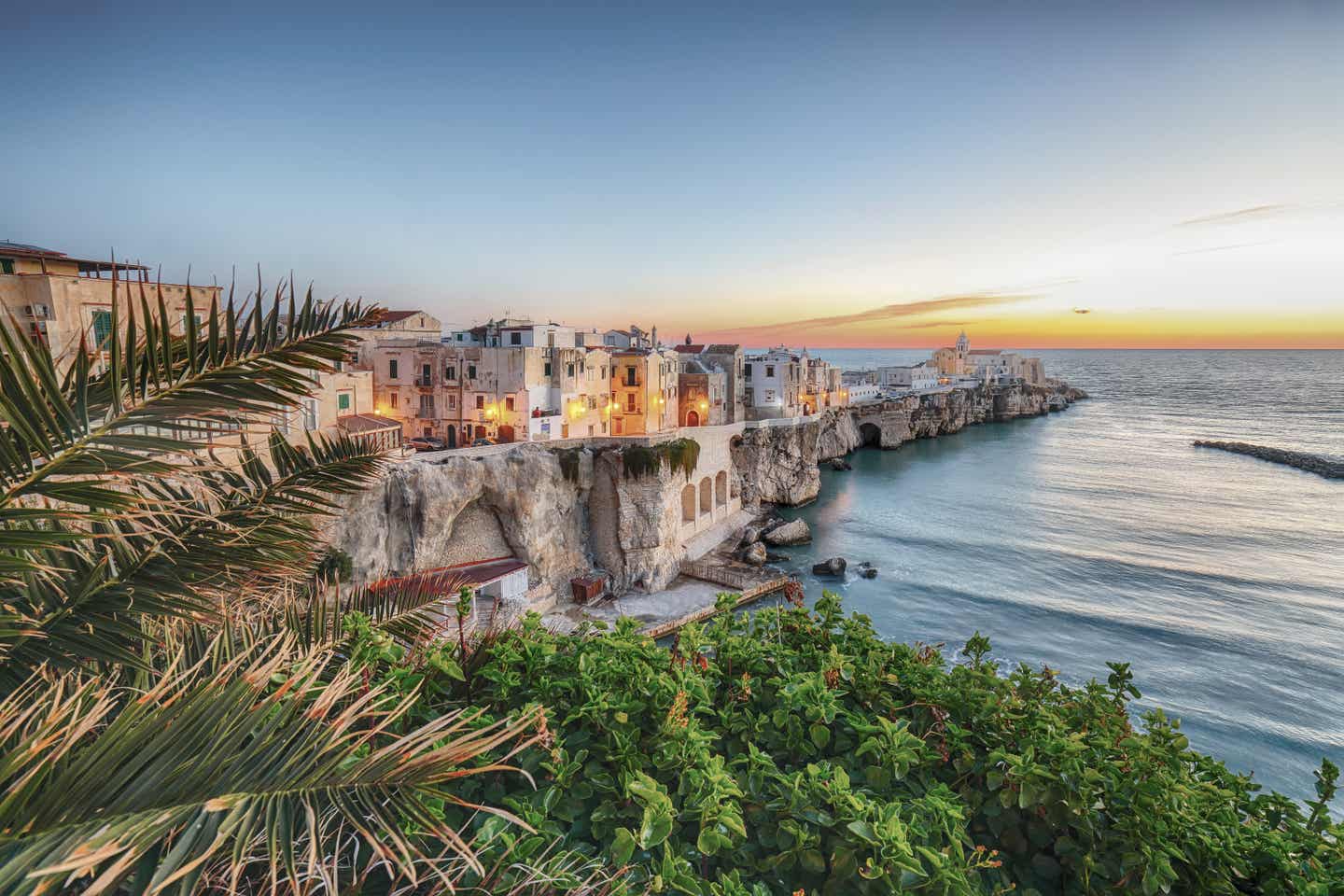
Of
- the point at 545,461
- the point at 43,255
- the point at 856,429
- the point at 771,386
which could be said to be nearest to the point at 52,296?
the point at 43,255

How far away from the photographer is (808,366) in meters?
53.5

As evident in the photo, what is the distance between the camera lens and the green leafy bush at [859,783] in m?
2.71

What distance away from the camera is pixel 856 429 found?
213 feet

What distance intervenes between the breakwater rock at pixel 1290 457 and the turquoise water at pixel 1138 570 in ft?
5.21

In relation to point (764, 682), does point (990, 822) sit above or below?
below

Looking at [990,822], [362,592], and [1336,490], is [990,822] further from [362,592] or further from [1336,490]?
[1336,490]

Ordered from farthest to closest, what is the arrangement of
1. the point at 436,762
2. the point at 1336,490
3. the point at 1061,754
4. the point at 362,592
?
the point at 1336,490, the point at 362,592, the point at 1061,754, the point at 436,762

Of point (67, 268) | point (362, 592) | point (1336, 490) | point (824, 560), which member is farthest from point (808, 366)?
point (362, 592)

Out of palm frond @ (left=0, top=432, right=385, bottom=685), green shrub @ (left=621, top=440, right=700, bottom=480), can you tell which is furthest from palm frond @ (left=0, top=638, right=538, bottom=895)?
green shrub @ (left=621, top=440, right=700, bottom=480)

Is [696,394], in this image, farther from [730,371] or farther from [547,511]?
[547,511]

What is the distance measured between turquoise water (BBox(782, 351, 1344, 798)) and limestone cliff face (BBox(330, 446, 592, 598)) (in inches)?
487

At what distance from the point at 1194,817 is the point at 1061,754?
639mm

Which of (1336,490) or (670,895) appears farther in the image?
(1336,490)

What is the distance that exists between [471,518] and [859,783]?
2342 centimetres
